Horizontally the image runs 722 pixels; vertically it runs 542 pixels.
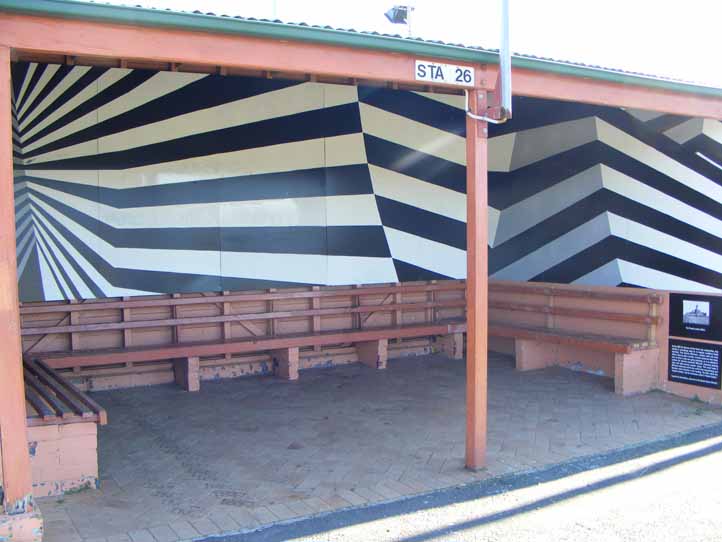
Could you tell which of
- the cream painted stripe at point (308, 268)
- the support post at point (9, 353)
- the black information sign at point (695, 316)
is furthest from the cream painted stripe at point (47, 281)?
the black information sign at point (695, 316)

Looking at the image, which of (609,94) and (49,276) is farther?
(49,276)

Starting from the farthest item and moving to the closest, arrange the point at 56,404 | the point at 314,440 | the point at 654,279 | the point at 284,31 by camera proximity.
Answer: the point at 654,279 < the point at 314,440 < the point at 56,404 < the point at 284,31

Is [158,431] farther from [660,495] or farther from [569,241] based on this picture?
[569,241]

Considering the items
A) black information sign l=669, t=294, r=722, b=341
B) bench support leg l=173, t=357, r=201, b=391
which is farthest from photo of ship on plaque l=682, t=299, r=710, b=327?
bench support leg l=173, t=357, r=201, b=391

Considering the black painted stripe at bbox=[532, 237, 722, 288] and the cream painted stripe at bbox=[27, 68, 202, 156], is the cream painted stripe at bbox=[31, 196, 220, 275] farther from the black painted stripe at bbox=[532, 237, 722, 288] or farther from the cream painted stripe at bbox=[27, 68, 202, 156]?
the black painted stripe at bbox=[532, 237, 722, 288]

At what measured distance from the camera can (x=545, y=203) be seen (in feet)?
30.8

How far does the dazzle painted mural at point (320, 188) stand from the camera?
6.84 meters

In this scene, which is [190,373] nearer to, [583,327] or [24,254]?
[24,254]

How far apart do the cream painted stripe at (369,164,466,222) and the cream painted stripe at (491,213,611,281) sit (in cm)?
109

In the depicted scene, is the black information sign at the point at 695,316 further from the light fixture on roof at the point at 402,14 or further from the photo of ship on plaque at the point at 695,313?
the light fixture on roof at the point at 402,14

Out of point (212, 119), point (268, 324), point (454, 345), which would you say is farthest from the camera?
point (454, 345)

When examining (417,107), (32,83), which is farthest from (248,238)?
(417,107)

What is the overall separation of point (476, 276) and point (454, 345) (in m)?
4.50

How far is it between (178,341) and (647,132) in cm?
614
